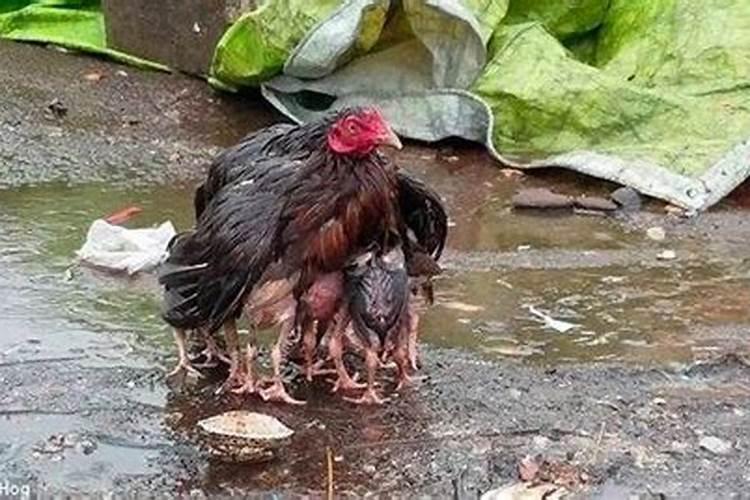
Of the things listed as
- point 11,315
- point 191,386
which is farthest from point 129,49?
point 191,386

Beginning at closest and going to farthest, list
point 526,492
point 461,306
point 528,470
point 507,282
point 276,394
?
1. point 526,492
2. point 528,470
3. point 276,394
4. point 461,306
5. point 507,282

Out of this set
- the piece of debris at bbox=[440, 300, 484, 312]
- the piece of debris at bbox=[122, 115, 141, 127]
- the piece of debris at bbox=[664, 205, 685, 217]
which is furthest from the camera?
the piece of debris at bbox=[122, 115, 141, 127]

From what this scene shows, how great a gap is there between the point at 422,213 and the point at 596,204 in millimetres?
2003

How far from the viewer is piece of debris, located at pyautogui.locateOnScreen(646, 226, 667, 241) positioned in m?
6.44

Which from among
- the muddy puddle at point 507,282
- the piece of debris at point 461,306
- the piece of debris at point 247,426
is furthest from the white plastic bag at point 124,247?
the piece of debris at point 247,426

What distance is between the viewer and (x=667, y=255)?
626 cm

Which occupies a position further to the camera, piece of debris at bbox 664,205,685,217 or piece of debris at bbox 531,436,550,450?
piece of debris at bbox 664,205,685,217

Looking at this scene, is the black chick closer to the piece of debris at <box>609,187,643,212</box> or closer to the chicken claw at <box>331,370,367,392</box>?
the chicken claw at <box>331,370,367,392</box>

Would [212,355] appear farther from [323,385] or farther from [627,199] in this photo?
[627,199]

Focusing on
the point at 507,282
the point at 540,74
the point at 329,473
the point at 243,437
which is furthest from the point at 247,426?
the point at 540,74

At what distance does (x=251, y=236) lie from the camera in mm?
4570


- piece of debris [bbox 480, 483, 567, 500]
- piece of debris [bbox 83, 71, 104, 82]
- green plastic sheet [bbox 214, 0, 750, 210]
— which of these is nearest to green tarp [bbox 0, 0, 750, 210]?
green plastic sheet [bbox 214, 0, 750, 210]

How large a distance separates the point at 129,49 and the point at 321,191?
472 centimetres

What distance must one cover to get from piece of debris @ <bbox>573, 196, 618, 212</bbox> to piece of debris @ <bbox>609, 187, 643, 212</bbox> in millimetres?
30
